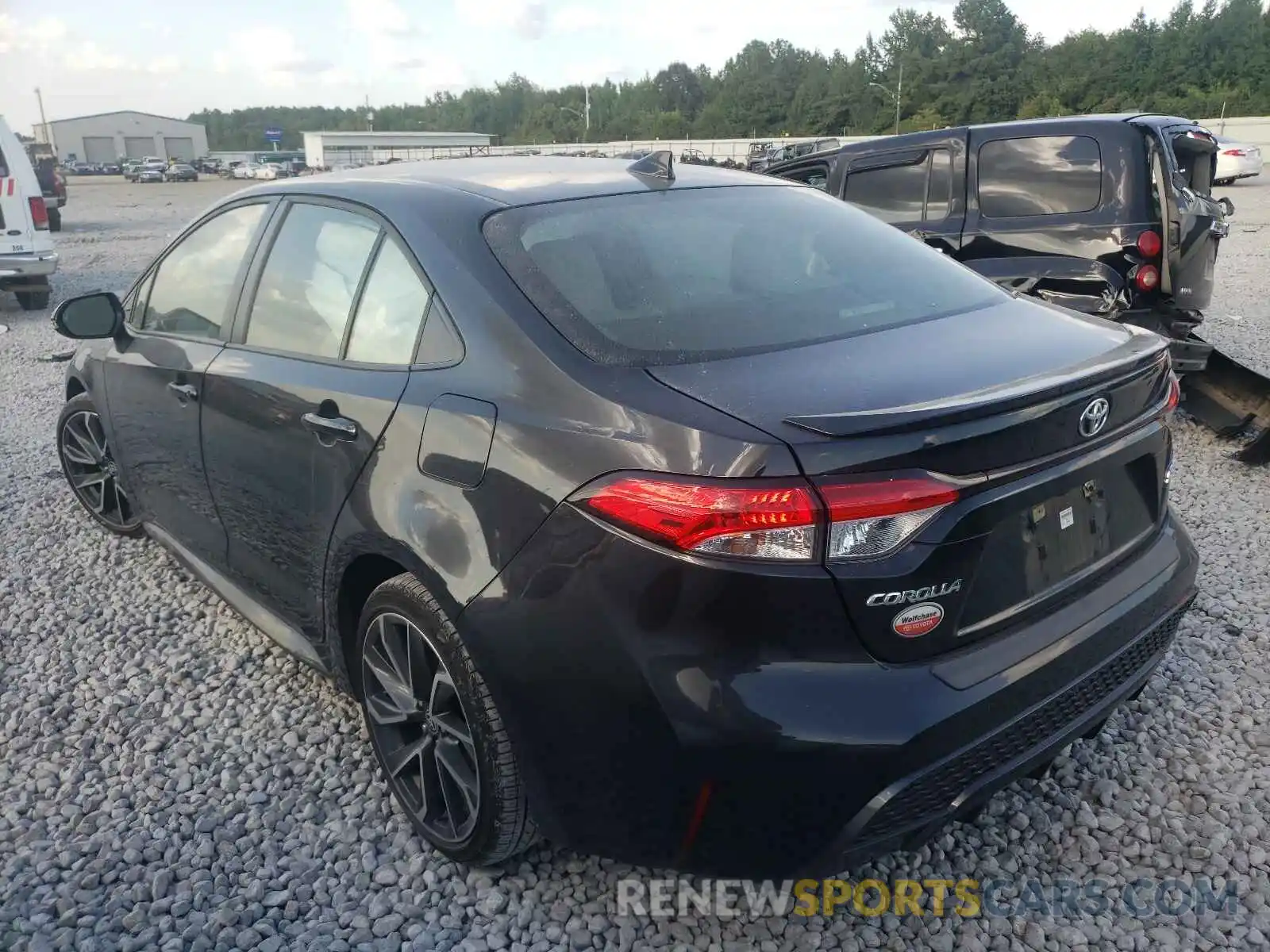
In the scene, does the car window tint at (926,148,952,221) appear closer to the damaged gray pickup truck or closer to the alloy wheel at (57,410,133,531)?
the damaged gray pickup truck

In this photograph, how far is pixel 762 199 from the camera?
305 cm

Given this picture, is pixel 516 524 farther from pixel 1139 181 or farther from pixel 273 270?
pixel 1139 181

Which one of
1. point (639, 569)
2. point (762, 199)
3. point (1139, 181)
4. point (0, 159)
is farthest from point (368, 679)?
point (0, 159)

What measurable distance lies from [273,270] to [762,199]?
1.54 m

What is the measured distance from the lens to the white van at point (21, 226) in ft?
36.4

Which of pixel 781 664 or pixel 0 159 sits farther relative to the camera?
pixel 0 159

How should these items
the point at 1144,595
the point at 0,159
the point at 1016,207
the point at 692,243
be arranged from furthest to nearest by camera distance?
the point at 0,159
the point at 1016,207
the point at 692,243
the point at 1144,595

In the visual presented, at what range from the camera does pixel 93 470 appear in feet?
15.4

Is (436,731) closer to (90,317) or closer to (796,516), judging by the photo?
(796,516)

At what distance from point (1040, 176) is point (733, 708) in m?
5.78

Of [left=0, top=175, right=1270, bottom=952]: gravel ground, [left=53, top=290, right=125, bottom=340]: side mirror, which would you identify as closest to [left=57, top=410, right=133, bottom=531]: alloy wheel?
[left=0, top=175, right=1270, bottom=952]: gravel ground

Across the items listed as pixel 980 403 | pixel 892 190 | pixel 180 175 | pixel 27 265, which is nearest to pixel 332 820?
pixel 980 403

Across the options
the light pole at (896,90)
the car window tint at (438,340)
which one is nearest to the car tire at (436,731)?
the car window tint at (438,340)

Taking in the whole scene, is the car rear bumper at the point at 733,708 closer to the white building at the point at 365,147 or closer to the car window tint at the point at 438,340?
the car window tint at the point at 438,340
